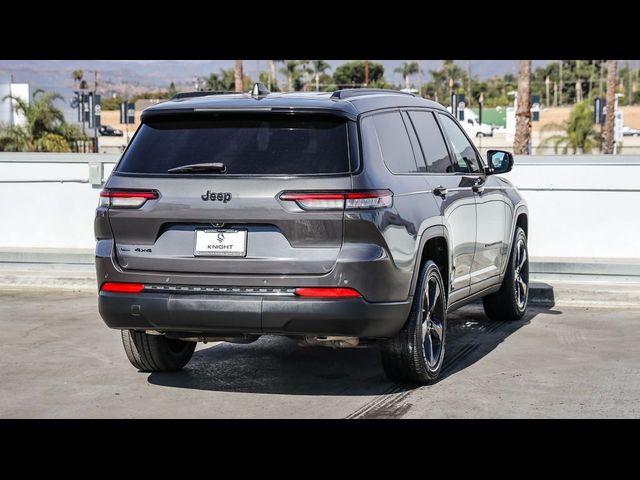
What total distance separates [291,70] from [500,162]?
137m

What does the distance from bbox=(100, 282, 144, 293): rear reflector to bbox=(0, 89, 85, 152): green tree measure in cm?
3672

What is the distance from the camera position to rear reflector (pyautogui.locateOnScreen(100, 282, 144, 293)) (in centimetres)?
691

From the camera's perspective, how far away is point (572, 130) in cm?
4944

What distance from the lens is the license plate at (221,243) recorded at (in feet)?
21.9

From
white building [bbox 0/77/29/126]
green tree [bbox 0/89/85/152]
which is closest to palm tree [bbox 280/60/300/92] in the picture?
white building [bbox 0/77/29/126]

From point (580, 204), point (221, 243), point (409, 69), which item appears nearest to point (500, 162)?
point (221, 243)

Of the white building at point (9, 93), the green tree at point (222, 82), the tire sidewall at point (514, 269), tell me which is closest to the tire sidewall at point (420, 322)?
the tire sidewall at point (514, 269)

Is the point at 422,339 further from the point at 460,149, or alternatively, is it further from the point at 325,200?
the point at 460,149

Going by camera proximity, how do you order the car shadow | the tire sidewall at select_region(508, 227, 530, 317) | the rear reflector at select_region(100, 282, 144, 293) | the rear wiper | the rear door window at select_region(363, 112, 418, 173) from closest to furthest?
the rear wiper
the rear reflector at select_region(100, 282, 144, 293)
the rear door window at select_region(363, 112, 418, 173)
the car shadow
the tire sidewall at select_region(508, 227, 530, 317)

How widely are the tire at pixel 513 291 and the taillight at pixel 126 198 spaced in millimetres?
4114

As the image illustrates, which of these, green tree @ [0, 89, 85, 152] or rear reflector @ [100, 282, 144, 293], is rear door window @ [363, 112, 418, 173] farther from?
green tree @ [0, 89, 85, 152]

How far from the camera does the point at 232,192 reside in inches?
263
